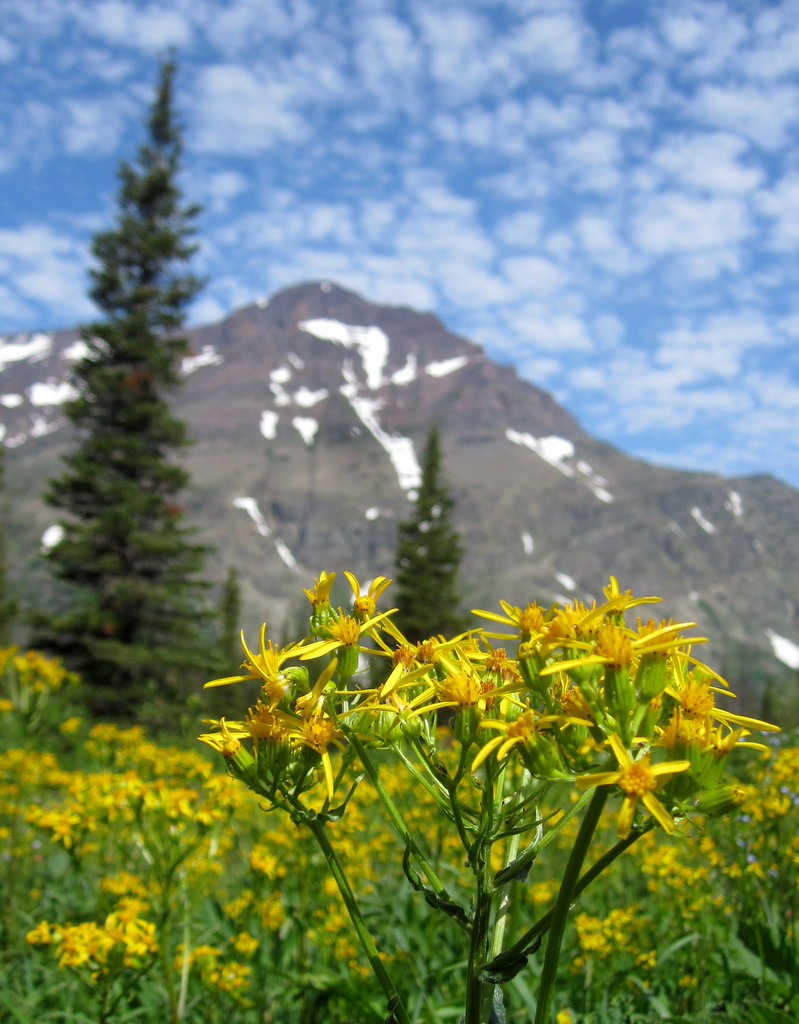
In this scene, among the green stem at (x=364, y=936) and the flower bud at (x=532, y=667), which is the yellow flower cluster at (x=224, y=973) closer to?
the green stem at (x=364, y=936)

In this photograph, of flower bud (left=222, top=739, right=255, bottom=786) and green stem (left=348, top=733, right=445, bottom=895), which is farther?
flower bud (left=222, top=739, right=255, bottom=786)

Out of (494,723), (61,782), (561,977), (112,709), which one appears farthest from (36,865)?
(112,709)

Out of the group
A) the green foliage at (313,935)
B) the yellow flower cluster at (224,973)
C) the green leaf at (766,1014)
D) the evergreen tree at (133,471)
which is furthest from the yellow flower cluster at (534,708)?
the evergreen tree at (133,471)

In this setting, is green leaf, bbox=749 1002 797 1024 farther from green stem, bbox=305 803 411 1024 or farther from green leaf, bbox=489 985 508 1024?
green stem, bbox=305 803 411 1024

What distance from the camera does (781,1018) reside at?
1845 mm

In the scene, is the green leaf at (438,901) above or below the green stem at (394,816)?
below

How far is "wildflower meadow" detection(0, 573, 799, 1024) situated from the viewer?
1099mm

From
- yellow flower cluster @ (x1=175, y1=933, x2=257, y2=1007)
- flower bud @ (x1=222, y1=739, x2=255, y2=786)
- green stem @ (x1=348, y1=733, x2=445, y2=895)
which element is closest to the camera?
green stem @ (x1=348, y1=733, x2=445, y2=895)

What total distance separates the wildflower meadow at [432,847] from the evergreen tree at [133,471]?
13668 mm

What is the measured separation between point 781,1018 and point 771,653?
231 metres

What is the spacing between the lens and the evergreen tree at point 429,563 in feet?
104

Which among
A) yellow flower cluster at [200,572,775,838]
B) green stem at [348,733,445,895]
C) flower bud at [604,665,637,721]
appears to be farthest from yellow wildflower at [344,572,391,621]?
flower bud at [604,665,637,721]

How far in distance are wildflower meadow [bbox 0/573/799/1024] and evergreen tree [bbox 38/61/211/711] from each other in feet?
44.8

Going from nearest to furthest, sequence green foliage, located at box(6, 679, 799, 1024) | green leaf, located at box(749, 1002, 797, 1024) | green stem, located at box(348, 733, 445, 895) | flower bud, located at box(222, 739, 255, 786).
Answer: green stem, located at box(348, 733, 445, 895) < flower bud, located at box(222, 739, 255, 786) < green leaf, located at box(749, 1002, 797, 1024) < green foliage, located at box(6, 679, 799, 1024)
